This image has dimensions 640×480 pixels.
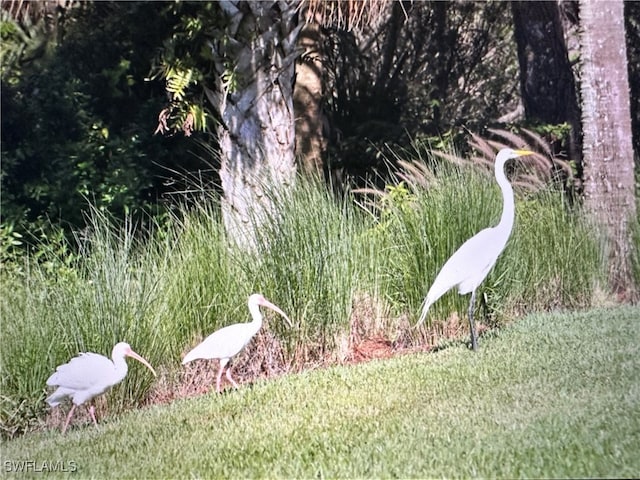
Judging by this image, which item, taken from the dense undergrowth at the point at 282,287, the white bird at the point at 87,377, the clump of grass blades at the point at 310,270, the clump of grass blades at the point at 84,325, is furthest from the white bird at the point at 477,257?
the white bird at the point at 87,377

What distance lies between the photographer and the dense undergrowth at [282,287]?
6172mm

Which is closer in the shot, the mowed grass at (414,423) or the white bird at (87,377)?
the mowed grass at (414,423)

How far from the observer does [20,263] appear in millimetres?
9969

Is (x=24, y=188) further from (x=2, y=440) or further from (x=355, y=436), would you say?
(x=355, y=436)

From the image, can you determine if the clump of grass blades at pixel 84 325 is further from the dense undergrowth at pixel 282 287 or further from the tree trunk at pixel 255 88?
the tree trunk at pixel 255 88

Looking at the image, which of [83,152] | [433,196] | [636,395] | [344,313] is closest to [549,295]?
[433,196]

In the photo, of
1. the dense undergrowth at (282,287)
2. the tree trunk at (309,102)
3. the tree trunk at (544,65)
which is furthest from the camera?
the tree trunk at (544,65)

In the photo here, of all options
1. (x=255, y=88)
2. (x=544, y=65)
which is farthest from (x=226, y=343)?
(x=544, y=65)

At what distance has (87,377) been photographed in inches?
214

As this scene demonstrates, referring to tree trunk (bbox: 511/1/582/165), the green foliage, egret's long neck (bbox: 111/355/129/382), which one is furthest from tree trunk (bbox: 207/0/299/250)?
tree trunk (bbox: 511/1/582/165)

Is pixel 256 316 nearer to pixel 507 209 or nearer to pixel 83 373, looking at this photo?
pixel 83 373

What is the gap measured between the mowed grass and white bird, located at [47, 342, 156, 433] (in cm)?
23

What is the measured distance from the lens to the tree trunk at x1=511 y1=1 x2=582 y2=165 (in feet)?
43.6

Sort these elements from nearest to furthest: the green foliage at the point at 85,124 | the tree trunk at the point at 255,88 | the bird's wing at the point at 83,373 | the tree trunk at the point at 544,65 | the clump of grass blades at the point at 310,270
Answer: the bird's wing at the point at 83,373
the clump of grass blades at the point at 310,270
the tree trunk at the point at 255,88
the green foliage at the point at 85,124
the tree trunk at the point at 544,65
